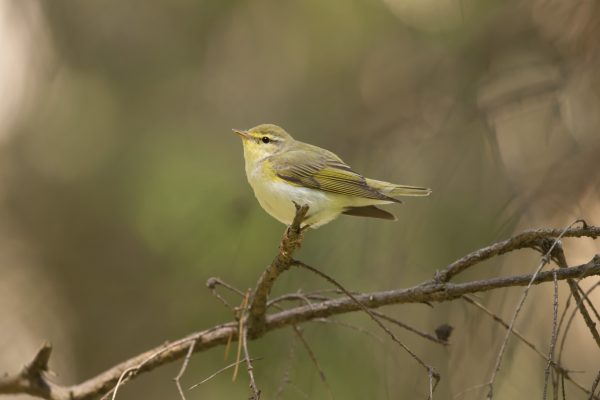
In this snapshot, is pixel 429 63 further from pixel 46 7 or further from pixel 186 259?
pixel 46 7

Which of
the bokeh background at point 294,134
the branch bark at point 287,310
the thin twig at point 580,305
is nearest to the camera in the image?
the thin twig at point 580,305

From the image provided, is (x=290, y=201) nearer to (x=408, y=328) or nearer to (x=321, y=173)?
(x=321, y=173)

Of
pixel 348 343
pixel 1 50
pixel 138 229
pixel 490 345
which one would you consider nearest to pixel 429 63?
pixel 348 343

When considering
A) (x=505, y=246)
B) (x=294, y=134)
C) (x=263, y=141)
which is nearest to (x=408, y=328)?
(x=505, y=246)

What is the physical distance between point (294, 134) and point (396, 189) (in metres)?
1.26

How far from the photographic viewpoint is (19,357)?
366 centimetres

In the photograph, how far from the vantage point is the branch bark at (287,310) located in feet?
4.88

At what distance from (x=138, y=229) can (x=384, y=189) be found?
196cm

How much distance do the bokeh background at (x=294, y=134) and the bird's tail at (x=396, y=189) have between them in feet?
0.36

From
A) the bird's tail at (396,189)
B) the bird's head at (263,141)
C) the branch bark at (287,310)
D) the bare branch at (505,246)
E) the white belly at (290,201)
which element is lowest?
the branch bark at (287,310)

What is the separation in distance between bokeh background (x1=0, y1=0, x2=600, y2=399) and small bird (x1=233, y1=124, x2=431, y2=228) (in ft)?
0.48

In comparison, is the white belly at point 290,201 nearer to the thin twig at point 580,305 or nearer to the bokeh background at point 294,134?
the bokeh background at point 294,134

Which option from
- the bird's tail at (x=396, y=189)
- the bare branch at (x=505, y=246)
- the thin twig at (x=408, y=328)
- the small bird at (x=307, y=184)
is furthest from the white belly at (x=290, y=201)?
the bare branch at (x=505, y=246)

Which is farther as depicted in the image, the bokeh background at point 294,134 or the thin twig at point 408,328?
the bokeh background at point 294,134
